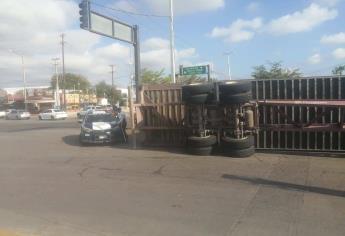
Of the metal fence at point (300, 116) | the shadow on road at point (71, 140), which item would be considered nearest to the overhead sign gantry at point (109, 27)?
the shadow on road at point (71, 140)

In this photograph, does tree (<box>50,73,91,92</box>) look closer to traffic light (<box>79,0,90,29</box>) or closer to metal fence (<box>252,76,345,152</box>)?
traffic light (<box>79,0,90,29</box>)

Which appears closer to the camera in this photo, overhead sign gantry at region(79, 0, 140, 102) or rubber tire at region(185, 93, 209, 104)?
rubber tire at region(185, 93, 209, 104)

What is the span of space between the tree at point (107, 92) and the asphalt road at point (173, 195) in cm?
10258

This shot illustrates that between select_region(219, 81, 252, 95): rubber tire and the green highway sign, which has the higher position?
the green highway sign

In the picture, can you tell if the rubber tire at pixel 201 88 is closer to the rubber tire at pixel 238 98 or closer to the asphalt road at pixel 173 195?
the rubber tire at pixel 238 98

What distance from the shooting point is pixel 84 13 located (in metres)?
21.0

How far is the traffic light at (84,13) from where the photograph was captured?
20.9 m

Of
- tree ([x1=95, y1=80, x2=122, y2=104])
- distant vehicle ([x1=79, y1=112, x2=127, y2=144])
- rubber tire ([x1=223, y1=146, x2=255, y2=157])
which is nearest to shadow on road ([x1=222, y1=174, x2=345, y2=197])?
rubber tire ([x1=223, y1=146, x2=255, y2=157])

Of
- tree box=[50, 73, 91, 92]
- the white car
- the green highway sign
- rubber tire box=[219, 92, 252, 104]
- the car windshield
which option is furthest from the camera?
tree box=[50, 73, 91, 92]

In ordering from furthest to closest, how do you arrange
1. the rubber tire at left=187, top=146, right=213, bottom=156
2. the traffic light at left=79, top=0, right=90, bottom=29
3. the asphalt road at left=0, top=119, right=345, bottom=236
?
1. the traffic light at left=79, top=0, right=90, bottom=29
2. the rubber tire at left=187, top=146, right=213, bottom=156
3. the asphalt road at left=0, top=119, right=345, bottom=236

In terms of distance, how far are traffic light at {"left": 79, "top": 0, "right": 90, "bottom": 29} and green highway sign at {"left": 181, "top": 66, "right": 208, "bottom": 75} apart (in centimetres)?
1128

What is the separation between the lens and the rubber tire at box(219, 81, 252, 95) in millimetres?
14766

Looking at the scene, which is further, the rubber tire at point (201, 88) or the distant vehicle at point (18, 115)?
the distant vehicle at point (18, 115)

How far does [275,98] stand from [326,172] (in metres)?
4.32
